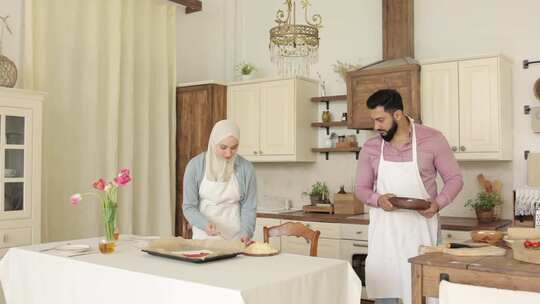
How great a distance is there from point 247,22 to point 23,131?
3.05 meters

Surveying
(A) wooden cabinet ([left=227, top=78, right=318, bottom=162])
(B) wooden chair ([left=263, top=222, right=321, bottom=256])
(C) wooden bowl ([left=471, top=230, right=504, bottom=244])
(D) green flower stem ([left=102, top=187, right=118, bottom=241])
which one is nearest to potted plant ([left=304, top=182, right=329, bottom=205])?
(A) wooden cabinet ([left=227, top=78, right=318, bottom=162])

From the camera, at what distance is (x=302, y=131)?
556 centimetres

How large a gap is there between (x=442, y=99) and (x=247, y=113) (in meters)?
2.04

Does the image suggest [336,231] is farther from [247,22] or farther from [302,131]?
[247,22]

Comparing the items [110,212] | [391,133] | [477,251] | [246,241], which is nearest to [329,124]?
[391,133]

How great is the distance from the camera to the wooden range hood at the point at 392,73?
4746 mm

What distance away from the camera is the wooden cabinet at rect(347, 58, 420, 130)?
186 inches

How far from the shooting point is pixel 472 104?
452cm

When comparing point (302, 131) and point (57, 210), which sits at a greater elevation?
point (302, 131)

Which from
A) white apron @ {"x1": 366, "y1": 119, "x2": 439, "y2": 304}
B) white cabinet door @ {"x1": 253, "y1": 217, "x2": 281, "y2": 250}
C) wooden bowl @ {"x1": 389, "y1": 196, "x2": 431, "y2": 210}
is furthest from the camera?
white cabinet door @ {"x1": 253, "y1": 217, "x2": 281, "y2": 250}

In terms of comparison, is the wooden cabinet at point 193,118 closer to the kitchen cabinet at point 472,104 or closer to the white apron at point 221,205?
the kitchen cabinet at point 472,104

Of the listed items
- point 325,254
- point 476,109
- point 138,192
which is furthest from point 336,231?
point 138,192

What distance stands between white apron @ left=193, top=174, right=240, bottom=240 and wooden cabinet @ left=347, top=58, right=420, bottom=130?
6.37 ft

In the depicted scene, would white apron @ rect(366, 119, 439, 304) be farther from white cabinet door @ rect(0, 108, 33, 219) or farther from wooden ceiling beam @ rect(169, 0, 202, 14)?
wooden ceiling beam @ rect(169, 0, 202, 14)
